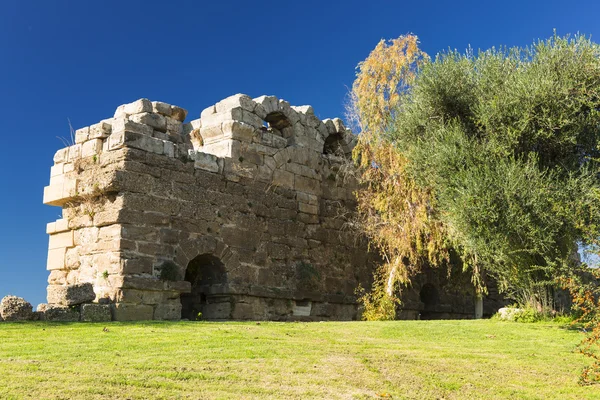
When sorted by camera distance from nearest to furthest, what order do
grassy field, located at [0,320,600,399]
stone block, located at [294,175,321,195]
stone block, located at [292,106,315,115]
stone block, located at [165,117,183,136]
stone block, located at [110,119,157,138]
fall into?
grassy field, located at [0,320,600,399]
stone block, located at [110,119,157,138]
stone block, located at [165,117,183,136]
stone block, located at [294,175,321,195]
stone block, located at [292,106,315,115]

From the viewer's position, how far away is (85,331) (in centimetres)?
954

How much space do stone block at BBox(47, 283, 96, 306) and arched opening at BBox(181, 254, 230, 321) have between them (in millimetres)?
2553

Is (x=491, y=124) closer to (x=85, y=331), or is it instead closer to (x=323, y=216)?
(x=323, y=216)

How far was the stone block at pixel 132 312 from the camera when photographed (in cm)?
1142

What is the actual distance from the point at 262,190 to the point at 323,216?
2186mm

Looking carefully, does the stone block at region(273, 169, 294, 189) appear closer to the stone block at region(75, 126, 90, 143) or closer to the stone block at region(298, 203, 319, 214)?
the stone block at region(298, 203, 319, 214)

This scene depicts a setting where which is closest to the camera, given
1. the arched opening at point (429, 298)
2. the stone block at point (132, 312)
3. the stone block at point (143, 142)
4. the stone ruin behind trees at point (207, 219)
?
the stone block at point (132, 312)

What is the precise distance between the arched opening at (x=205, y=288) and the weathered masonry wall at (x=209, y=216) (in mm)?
25

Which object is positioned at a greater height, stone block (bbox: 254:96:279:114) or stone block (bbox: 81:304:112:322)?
stone block (bbox: 254:96:279:114)

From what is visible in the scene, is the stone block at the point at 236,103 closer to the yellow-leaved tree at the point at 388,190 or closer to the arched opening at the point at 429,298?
the yellow-leaved tree at the point at 388,190

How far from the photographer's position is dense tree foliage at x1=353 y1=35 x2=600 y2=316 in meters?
12.2

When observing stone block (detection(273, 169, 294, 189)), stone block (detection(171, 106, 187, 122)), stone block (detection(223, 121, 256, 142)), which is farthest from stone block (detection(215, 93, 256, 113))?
stone block (detection(273, 169, 294, 189))

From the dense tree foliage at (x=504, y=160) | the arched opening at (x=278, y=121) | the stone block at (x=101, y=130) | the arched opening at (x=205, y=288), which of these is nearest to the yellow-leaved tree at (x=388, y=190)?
the dense tree foliage at (x=504, y=160)

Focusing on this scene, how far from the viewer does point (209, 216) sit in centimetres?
1318
